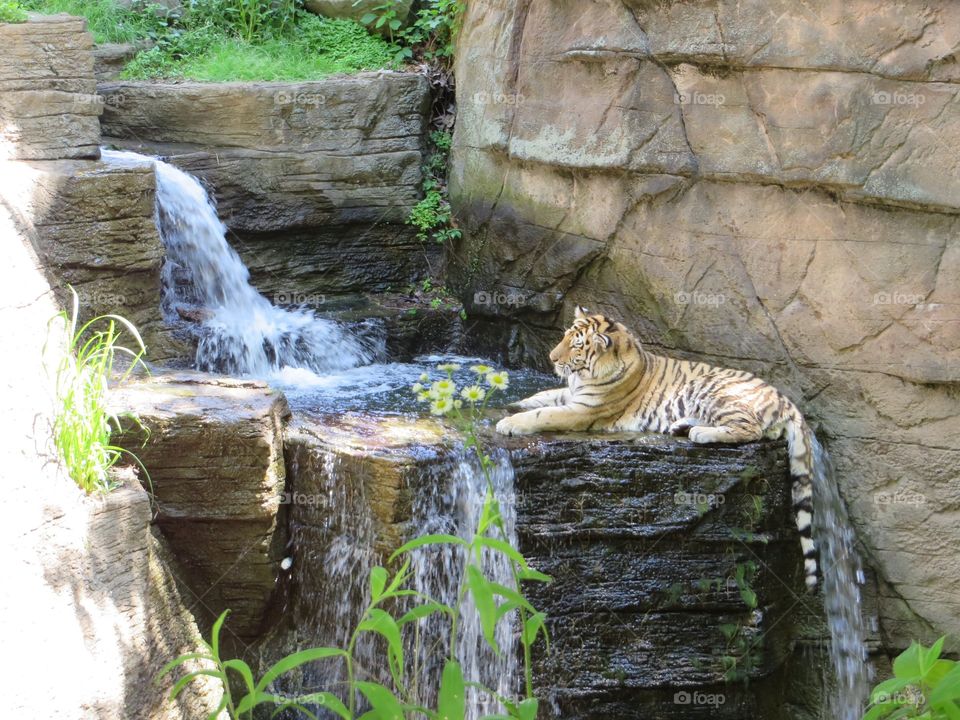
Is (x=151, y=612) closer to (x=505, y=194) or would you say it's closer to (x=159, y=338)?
(x=159, y=338)

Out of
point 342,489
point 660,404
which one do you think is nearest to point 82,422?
point 342,489

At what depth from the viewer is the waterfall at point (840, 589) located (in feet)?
20.0

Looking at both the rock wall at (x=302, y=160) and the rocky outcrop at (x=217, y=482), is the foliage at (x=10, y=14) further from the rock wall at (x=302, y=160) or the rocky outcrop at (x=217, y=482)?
the rocky outcrop at (x=217, y=482)

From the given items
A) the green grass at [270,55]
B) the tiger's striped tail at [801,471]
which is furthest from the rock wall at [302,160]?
the tiger's striped tail at [801,471]

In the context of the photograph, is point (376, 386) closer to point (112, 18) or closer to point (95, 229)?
point (95, 229)

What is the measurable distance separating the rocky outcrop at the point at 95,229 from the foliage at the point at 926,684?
17.2ft

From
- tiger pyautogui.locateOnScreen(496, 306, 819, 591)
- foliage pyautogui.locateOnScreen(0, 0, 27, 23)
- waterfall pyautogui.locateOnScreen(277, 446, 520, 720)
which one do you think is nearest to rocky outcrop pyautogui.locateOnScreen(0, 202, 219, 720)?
waterfall pyautogui.locateOnScreen(277, 446, 520, 720)

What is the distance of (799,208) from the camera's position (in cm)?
622

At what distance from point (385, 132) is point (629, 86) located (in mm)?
2566

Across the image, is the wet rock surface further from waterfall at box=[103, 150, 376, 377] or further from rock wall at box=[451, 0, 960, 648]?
waterfall at box=[103, 150, 376, 377]

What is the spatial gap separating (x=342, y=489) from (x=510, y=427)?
958mm

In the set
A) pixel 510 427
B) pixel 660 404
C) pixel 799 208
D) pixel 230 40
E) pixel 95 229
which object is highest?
pixel 230 40

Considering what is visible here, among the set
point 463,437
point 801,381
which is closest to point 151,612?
point 463,437

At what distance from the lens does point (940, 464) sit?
19.8 ft
